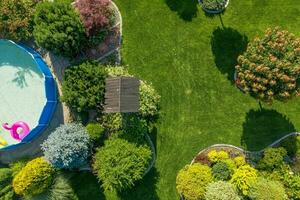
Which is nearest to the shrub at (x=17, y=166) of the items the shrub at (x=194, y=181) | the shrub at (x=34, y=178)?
the shrub at (x=34, y=178)

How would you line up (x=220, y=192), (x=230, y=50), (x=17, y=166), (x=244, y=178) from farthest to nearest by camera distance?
(x=230, y=50)
(x=17, y=166)
(x=244, y=178)
(x=220, y=192)

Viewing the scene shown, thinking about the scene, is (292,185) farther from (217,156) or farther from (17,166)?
(17,166)

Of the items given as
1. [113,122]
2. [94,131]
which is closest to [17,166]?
[94,131]

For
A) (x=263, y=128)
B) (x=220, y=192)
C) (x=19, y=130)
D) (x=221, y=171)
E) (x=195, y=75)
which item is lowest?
(x=220, y=192)

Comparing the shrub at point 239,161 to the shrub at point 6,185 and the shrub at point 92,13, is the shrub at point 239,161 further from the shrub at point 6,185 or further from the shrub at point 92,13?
the shrub at point 6,185

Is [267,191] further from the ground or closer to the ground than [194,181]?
closer to the ground

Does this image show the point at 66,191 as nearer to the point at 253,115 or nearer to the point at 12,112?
the point at 12,112

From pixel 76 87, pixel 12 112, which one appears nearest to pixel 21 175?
pixel 12 112
